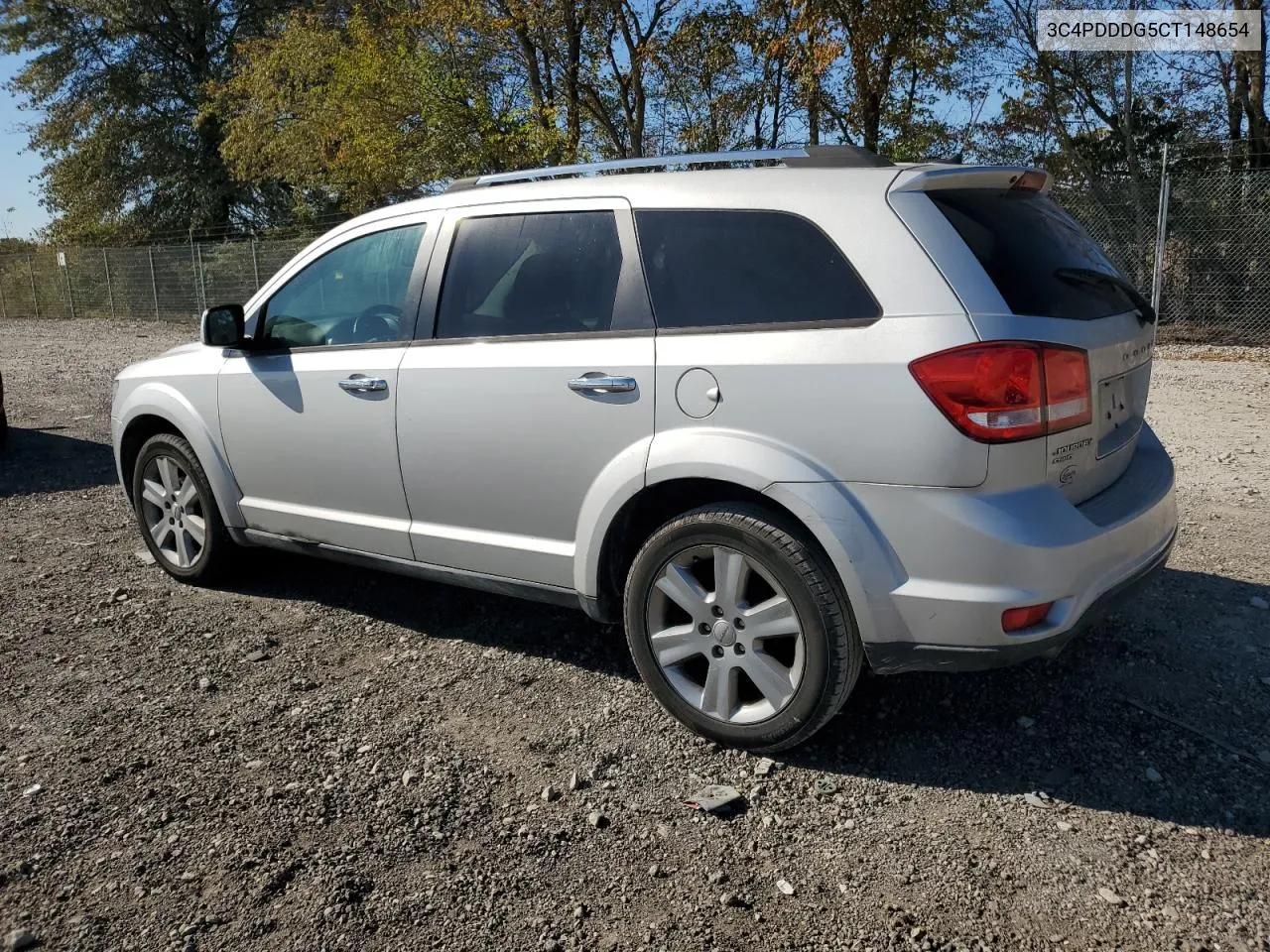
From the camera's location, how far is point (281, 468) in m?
4.45

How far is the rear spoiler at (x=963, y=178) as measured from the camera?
306 cm

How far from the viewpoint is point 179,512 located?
16.5 ft

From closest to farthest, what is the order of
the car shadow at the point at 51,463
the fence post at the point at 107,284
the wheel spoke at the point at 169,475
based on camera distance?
1. the wheel spoke at the point at 169,475
2. the car shadow at the point at 51,463
3. the fence post at the point at 107,284

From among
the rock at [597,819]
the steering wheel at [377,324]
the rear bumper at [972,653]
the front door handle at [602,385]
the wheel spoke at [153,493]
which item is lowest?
the rock at [597,819]

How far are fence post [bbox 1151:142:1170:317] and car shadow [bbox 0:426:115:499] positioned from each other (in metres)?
11.4

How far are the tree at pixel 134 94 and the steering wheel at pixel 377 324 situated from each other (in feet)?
108

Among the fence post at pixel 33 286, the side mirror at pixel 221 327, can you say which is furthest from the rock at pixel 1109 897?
the fence post at pixel 33 286

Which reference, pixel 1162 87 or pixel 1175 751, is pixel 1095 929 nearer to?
pixel 1175 751

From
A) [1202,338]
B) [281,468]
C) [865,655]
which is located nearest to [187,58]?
[1202,338]

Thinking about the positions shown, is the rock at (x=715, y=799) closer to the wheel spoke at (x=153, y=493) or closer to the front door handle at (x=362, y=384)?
the front door handle at (x=362, y=384)

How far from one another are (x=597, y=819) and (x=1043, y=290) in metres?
2.06

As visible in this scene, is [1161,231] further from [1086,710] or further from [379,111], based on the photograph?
[379,111]

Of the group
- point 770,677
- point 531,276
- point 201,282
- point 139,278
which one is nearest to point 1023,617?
point 770,677

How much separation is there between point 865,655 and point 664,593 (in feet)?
2.22
